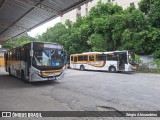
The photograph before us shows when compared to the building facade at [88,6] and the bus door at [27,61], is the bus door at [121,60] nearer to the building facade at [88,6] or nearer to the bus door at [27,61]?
the bus door at [27,61]

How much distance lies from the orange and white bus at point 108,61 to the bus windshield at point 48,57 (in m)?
10.4

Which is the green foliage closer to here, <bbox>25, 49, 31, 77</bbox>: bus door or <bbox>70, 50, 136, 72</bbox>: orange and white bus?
<bbox>70, 50, 136, 72</bbox>: orange and white bus

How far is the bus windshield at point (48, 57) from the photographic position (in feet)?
38.3

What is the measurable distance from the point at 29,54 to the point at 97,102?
6.29 meters

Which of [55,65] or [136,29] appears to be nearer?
[55,65]

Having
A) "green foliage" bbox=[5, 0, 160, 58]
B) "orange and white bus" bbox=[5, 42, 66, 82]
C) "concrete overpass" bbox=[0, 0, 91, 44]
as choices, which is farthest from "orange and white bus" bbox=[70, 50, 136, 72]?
"orange and white bus" bbox=[5, 42, 66, 82]

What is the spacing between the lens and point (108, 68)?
23.5m

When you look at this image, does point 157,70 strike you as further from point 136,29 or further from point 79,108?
point 79,108

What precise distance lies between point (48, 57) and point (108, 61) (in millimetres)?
12647

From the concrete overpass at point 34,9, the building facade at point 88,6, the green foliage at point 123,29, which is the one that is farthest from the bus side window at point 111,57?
the building facade at point 88,6

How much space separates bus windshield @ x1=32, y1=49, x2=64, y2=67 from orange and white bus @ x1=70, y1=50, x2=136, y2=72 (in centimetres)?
1045

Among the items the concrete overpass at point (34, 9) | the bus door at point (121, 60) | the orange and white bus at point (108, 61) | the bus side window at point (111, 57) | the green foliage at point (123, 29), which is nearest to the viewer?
the concrete overpass at point (34, 9)

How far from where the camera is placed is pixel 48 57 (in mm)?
12125

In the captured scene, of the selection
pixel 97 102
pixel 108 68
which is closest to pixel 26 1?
pixel 97 102
